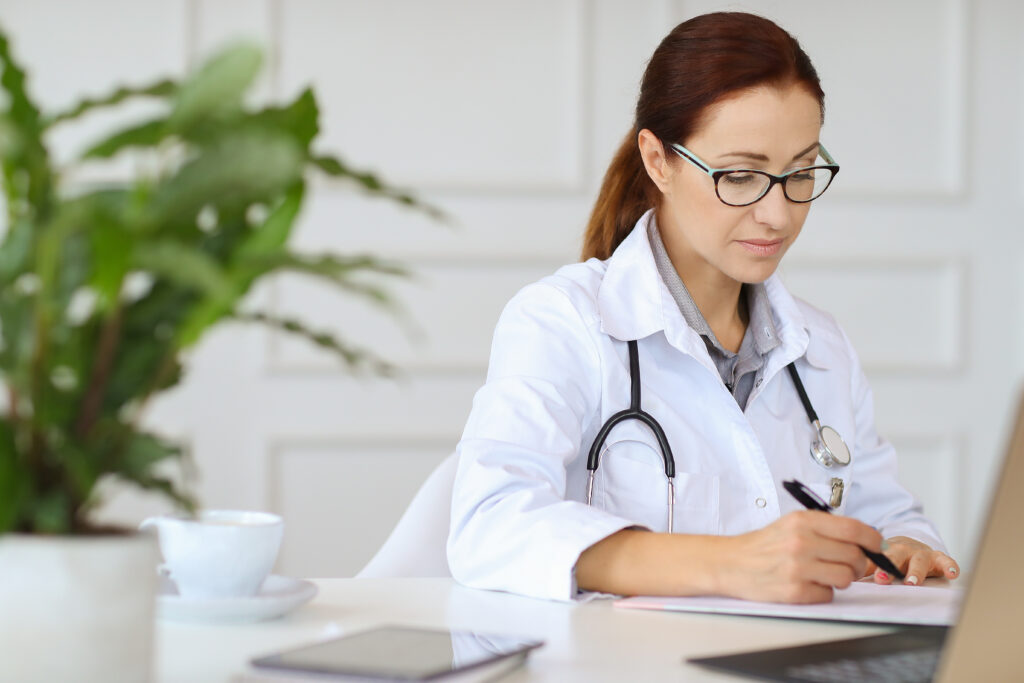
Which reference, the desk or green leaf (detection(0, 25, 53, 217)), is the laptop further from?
green leaf (detection(0, 25, 53, 217))

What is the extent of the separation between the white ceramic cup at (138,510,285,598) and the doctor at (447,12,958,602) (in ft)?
1.00

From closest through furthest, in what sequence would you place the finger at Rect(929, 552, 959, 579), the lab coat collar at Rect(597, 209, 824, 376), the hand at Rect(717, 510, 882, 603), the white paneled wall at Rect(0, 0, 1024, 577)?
the hand at Rect(717, 510, 882, 603)
the finger at Rect(929, 552, 959, 579)
the lab coat collar at Rect(597, 209, 824, 376)
the white paneled wall at Rect(0, 0, 1024, 577)

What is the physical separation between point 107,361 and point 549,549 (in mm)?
665

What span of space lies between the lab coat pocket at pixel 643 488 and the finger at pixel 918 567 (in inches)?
10.9

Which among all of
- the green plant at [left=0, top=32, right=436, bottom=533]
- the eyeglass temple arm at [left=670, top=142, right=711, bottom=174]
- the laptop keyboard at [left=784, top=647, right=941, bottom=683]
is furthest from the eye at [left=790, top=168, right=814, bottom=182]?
the green plant at [left=0, top=32, right=436, bottom=533]

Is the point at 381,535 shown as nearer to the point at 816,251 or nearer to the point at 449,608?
the point at 816,251

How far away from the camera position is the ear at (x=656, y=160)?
1.84 metres

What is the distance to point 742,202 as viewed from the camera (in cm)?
172

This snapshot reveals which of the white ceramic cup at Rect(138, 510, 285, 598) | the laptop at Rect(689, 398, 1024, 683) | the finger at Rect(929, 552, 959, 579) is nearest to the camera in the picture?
the laptop at Rect(689, 398, 1024, 683)

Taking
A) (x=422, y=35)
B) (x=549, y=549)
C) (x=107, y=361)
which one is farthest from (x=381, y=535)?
(x=107, y=361)

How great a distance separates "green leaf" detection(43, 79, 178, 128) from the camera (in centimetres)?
72

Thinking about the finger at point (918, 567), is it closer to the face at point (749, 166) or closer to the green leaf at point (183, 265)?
the face at point (749, 166)

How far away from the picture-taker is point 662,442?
160 cm

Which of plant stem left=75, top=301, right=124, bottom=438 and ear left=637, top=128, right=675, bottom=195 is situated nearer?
plant stem left=75, top=301, right=124, bottom=438
